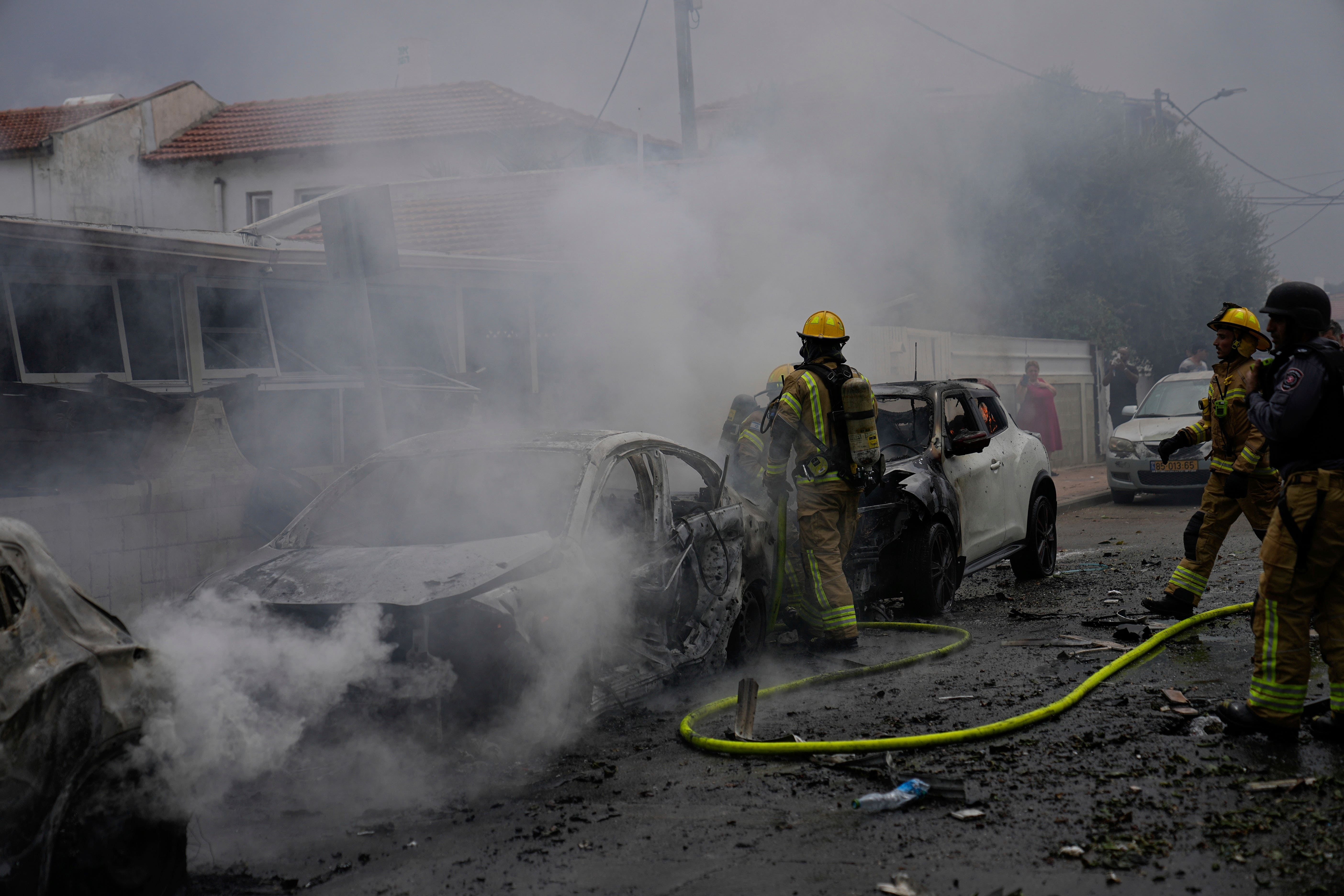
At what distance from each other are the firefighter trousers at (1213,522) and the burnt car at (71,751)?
567 centimetres

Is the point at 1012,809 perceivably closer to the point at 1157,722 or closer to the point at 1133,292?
the point at 1157,722

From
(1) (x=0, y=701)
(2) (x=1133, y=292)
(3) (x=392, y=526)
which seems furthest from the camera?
(2) (x=1133, y=292)

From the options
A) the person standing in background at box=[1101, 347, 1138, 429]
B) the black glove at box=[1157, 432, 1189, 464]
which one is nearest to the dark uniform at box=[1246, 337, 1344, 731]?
the black glove at box=[1157, 432, 1189, 464]

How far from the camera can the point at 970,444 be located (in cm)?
748

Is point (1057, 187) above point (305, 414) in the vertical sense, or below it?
above

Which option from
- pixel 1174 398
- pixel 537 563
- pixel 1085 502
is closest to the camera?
pixel 537 563

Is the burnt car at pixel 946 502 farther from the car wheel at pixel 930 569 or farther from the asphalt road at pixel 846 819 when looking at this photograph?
the asphalt road at pixel 846 819

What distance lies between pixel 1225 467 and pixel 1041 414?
1065cm

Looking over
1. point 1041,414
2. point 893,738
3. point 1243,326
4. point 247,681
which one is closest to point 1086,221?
A: point 1041,414

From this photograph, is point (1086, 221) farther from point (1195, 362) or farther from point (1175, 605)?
point (1175, 605)

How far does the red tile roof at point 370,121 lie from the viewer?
20.8 metres

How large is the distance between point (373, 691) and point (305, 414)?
5.80 m

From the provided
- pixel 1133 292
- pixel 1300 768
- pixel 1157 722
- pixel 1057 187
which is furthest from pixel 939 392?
pixel 1133 292

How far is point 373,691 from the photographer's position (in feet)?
12.8
